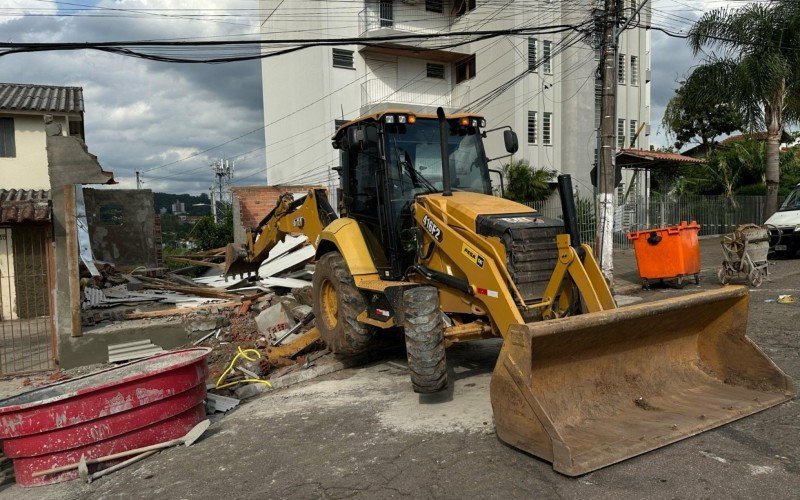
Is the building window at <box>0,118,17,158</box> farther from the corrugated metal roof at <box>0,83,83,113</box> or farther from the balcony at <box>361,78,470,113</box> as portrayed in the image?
the balcony at <box>361,78,470,113</box>

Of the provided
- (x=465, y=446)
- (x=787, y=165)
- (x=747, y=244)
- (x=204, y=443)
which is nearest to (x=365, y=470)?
(x=465, y=446)

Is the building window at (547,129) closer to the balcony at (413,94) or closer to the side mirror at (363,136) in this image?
the balcony at (413,94)

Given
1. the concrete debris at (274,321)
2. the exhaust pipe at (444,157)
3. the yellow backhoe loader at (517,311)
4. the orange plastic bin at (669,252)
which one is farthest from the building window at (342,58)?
the exhaust pipe at (444,157)

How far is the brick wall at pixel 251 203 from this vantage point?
20188 mm

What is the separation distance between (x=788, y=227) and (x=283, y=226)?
1428 cm

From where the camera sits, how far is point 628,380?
5008 mm

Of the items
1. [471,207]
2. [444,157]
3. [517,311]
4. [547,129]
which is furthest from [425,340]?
[547,129]

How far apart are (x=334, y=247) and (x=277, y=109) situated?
23.7 meters

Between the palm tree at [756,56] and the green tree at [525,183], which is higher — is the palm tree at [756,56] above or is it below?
above

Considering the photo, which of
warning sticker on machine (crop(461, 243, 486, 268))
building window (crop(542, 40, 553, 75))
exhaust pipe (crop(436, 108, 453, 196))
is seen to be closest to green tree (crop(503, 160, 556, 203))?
building window (crop(542, 40, 553, 75))

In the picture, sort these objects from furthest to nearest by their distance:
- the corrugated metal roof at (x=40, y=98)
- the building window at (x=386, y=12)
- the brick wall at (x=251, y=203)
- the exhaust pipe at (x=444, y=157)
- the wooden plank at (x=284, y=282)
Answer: the building window at (x=386, y=12), the brick wall at (x=251, y=203), the corrugated metal roof at (x=40, y=98), the wooden plank at (x=284, y=282), the exhaust pipe at (x=444, y=157)

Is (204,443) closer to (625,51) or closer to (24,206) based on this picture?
(24,206)

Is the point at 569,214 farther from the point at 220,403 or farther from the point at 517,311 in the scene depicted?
the point at 220,403

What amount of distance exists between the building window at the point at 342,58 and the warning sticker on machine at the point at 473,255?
21516mm
